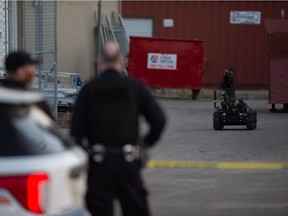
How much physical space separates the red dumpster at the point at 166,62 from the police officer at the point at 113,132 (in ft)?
72.0

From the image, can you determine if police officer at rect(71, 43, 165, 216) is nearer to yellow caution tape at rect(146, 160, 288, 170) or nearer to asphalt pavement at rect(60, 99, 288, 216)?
asphalt pavement at rect(60, 99, 288, 216)

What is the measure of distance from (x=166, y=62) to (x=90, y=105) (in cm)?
2231

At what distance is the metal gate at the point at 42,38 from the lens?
17062mm

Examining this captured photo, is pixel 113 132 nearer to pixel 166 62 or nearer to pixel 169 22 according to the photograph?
A: pixel 166 62

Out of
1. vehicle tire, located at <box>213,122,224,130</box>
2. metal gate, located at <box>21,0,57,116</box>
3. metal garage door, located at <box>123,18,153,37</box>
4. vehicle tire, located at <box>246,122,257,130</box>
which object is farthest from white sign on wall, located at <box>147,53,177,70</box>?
vehicle tire, located at <box>246,122,257,130</box>

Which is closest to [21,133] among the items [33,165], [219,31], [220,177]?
[33,165]

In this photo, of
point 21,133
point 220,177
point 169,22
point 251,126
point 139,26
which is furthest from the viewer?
point 139,26

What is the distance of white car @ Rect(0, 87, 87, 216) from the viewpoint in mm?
5477

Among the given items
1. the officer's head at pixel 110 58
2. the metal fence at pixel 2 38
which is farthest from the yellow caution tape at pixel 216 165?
the officer's head at pixel 110 58

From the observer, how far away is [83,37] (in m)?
28.7

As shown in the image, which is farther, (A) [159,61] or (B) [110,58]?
(A) [159,61]

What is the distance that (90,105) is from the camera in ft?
23.6

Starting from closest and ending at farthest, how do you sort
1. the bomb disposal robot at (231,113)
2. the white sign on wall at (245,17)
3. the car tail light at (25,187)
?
1. the car tail light at (25,187)
2. the bomb disposal robot at (231,113)
3. the white sign on wall at (245,17)

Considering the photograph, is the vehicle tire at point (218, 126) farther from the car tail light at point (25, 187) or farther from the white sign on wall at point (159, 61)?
the car tail light at point (25, 187)
